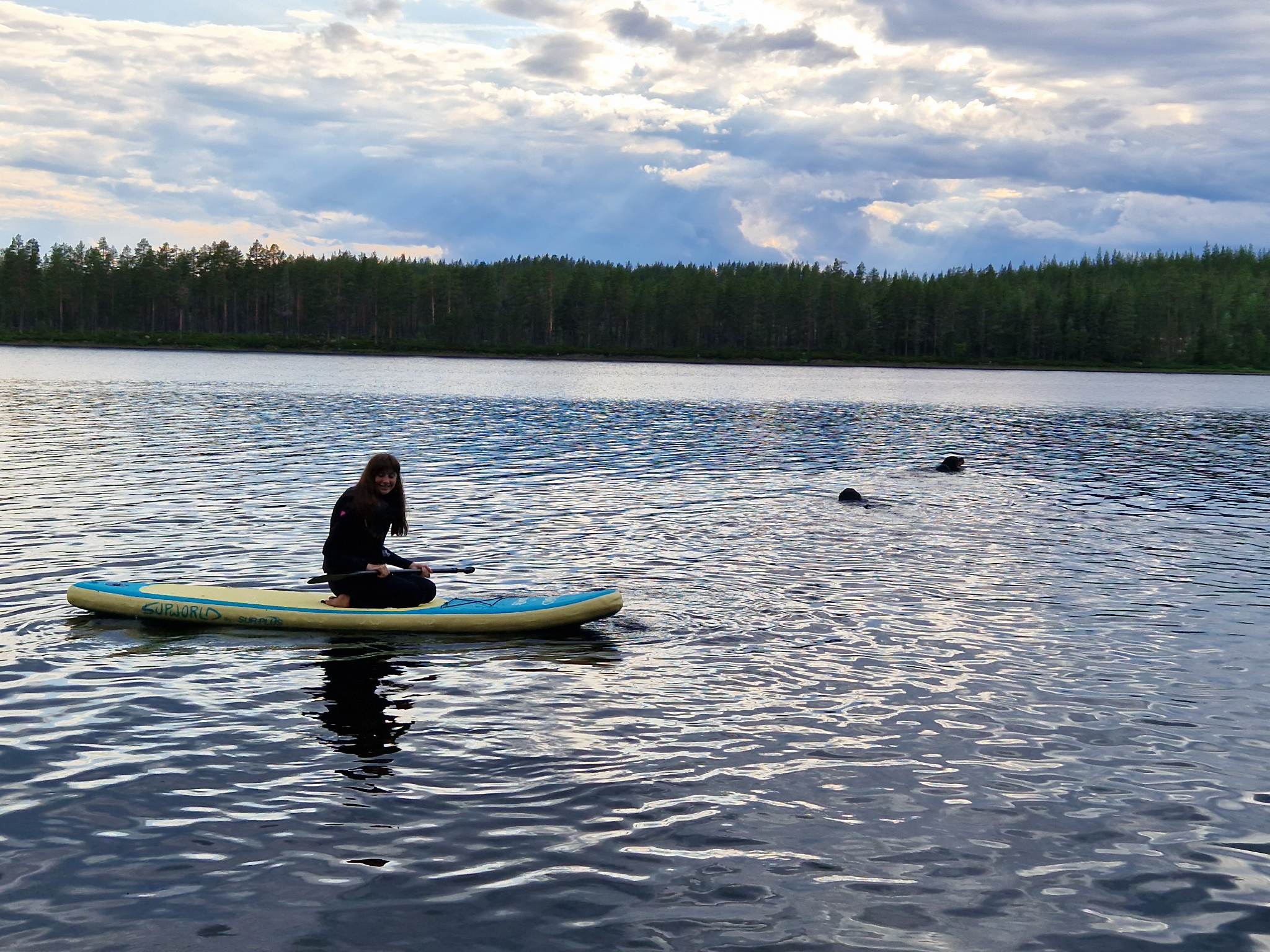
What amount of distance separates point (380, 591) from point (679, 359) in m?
168

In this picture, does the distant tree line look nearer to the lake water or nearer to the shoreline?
the shoreline

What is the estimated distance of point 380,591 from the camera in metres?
14.9

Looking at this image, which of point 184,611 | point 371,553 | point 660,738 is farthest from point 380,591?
point 660,738

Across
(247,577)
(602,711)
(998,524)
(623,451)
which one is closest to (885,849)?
(602,711)

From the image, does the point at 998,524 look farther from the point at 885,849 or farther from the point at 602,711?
the point at 885,849

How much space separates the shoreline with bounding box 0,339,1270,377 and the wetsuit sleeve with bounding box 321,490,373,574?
158 meters

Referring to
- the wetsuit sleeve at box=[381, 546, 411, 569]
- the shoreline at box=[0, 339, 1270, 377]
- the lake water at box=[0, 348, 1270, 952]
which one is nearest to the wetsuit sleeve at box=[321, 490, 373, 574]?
the wetsuit sleeve at box=[381, 546, 411, 569]

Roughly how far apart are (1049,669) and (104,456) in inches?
1227

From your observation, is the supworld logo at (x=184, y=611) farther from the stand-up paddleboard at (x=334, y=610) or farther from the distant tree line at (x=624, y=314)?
the distant tree line at (x=624, y=314)

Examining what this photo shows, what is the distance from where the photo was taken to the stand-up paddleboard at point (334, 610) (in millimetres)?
14828

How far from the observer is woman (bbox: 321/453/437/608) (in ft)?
47.0

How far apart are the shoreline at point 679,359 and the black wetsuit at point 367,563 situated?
518 ft

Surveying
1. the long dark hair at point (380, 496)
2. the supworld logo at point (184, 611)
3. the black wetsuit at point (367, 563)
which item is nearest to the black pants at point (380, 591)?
the black wetsuit at point (367, 563)

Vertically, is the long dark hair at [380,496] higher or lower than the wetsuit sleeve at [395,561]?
higher
